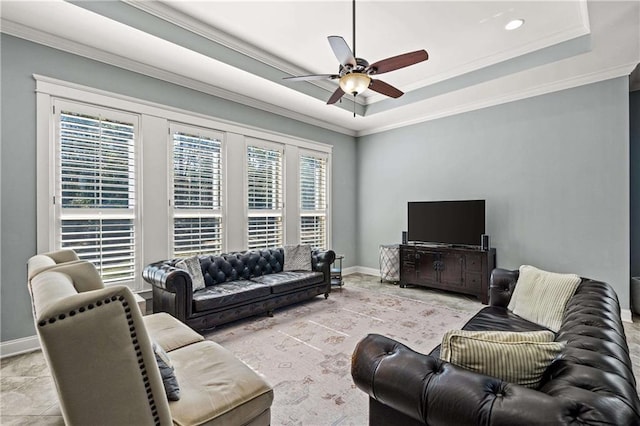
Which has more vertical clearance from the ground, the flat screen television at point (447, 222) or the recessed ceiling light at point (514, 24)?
the recessed ceiling light at point (514, 24)

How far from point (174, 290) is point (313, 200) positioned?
3.41 m

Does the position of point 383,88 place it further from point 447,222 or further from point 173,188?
point 173,188

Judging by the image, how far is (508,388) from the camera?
39.6 inches

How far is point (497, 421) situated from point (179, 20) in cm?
413

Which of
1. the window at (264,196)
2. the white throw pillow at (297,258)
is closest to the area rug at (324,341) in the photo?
the white throw pillow at (297,258)

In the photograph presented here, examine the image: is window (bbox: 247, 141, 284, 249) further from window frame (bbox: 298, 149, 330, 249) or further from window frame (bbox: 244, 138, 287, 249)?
window frame (bbox: 298, 149, 330, 249)

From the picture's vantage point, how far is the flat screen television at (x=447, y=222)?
4875 millimetres

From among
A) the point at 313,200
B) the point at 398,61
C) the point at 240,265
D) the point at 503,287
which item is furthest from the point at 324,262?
the point at 398,61

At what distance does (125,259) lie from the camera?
3.69 m

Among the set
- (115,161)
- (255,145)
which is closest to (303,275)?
(255,145)

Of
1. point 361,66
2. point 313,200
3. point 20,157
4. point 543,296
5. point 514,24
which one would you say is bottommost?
point 543,296

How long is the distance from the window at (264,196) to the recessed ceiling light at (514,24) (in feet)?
11.9

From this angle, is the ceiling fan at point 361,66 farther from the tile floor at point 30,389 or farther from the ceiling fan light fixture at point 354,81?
the tile floor at point 30,389

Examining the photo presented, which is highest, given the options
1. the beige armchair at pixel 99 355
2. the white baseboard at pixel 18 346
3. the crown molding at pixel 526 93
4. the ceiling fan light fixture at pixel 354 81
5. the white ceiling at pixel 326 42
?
the white ceiling at pixel 326 42
